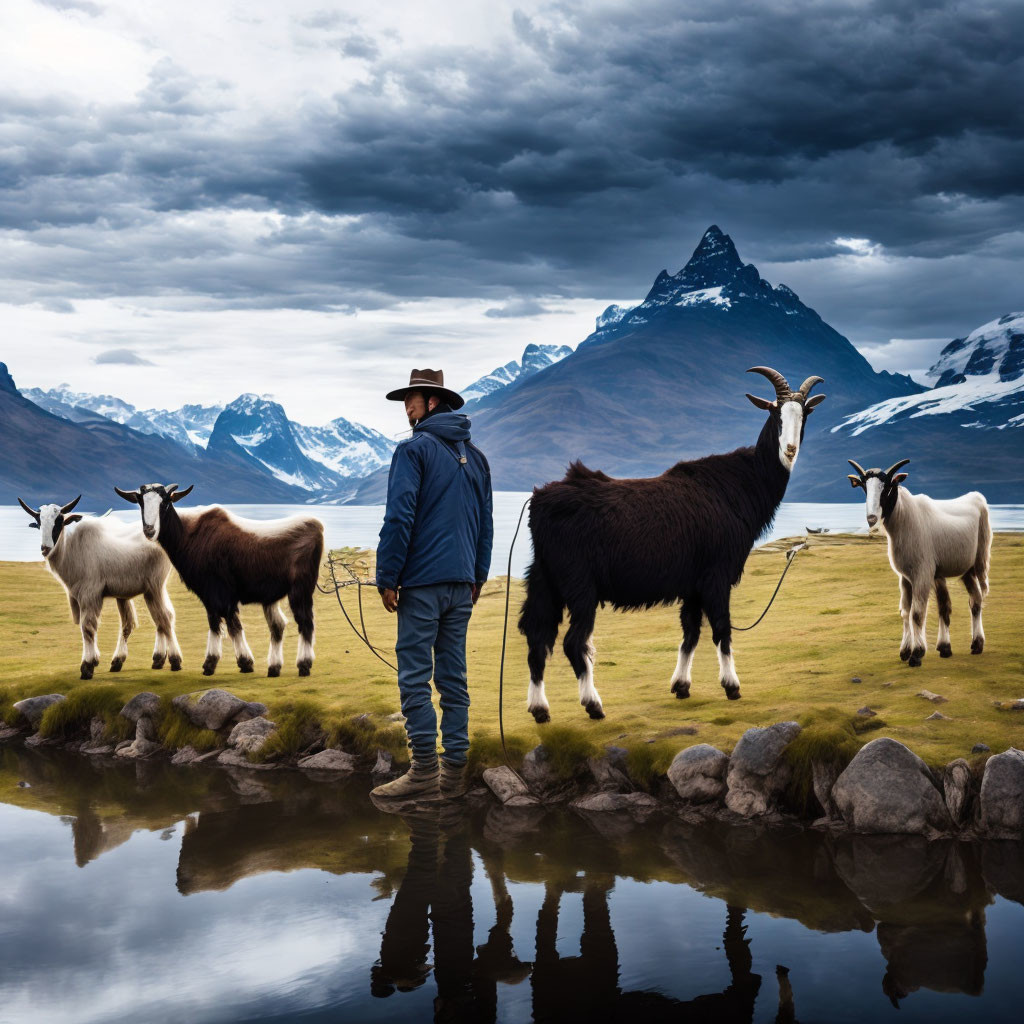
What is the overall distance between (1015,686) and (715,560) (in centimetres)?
383

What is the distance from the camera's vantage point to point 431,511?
8383mm

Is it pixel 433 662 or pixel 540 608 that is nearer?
pixel 433 662

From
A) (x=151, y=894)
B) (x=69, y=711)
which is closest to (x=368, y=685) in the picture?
(x=69, y=711)

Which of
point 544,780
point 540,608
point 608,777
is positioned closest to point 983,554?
point 540,608

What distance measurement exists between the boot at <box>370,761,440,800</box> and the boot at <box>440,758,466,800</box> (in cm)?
6

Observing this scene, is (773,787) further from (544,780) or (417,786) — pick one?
(417,786)

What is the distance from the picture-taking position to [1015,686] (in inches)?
438

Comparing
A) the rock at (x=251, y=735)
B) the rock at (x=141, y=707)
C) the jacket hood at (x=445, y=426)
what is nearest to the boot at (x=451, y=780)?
the jacket hood at (x=445, y=426)

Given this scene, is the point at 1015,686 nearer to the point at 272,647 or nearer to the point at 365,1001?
the point at 365,1001

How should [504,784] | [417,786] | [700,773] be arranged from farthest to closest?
[504,784] < [700,773] < [417,786]

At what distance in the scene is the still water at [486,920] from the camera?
541cm

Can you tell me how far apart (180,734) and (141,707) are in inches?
33.5

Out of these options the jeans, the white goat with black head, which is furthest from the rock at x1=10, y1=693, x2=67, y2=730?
the white goat with black head

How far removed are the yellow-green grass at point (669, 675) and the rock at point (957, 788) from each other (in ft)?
0.59
